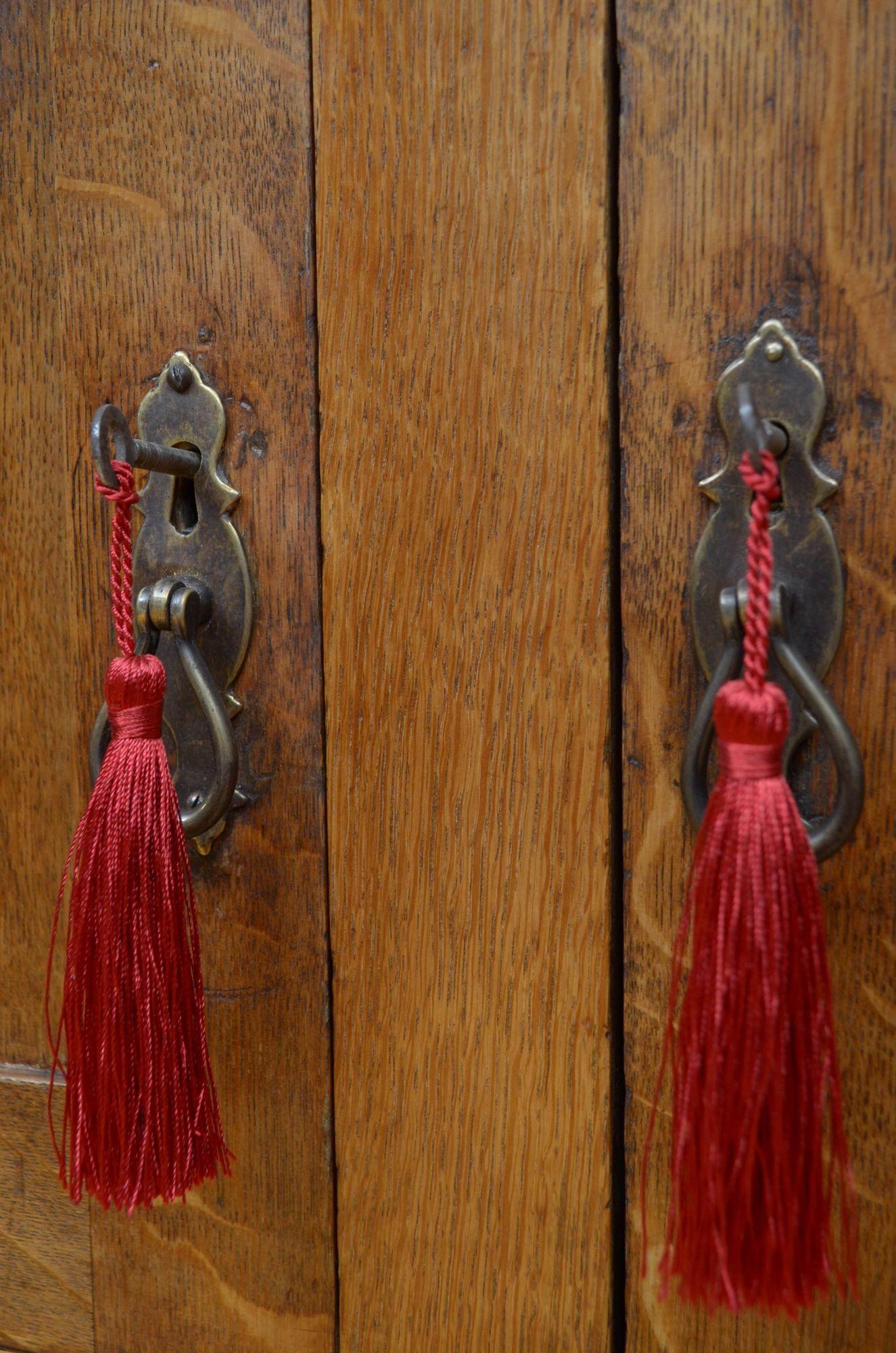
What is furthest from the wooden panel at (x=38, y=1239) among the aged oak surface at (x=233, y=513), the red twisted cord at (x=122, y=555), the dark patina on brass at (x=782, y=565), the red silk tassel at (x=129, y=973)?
the dark patina on brass at (x=782, y=565)

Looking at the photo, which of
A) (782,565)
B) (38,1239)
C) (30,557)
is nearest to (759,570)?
(782,565)

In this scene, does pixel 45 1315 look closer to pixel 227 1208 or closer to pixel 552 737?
pixel 227 1208

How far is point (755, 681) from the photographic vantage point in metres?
0.34

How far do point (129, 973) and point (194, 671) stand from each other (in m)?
0.12

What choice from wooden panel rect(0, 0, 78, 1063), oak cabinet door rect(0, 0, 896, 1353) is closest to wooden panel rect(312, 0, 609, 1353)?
oak cabinet door rect(0, 0, 896, 1353)

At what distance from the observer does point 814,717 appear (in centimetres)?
36

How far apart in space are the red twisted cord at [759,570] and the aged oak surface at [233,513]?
179mm

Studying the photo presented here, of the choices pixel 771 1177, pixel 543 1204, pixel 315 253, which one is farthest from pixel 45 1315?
pixel 315 253

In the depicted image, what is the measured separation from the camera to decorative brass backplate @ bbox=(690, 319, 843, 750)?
37 cm

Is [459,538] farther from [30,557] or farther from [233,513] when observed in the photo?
[30,557]

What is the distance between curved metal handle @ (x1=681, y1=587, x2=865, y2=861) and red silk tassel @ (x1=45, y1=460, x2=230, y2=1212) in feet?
0.65

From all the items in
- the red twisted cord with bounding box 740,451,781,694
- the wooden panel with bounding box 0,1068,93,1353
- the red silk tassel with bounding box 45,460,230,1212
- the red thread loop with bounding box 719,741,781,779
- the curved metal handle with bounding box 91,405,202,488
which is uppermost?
the curved metal handle with bounding box 91,405,202,488

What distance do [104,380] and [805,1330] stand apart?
471 millimetres

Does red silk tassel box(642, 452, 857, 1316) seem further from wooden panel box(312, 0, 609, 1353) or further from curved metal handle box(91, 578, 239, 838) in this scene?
curved metal handle box(91, 578, 239, 838)
